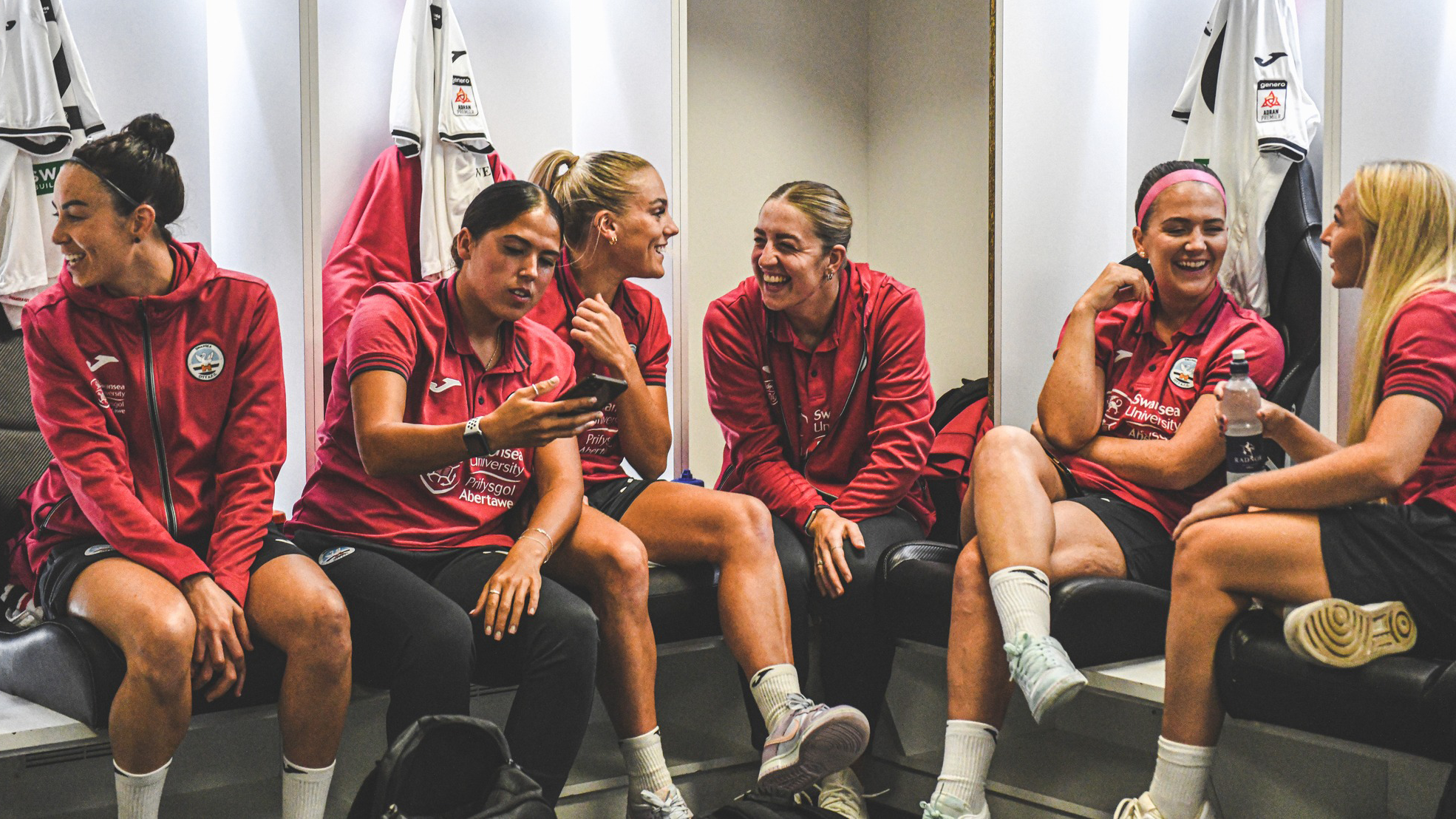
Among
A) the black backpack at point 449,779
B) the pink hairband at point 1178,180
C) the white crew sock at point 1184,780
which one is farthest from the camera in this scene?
the pink hairband at point 1178,180

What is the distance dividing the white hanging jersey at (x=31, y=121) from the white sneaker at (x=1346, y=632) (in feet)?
8.31

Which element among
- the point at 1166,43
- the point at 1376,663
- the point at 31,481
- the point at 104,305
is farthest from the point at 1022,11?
the point at 31,481

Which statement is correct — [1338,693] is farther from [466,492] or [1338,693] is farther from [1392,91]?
[466,492]

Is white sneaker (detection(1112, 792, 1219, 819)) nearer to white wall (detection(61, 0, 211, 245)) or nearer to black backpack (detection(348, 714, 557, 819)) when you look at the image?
black backpack (detection(348, 714, 557, 819))

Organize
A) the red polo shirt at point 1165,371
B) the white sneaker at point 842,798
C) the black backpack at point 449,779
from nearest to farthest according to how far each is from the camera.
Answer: the black backpack at point 449,779 → the white sneaker at point 842,798 → the red polo shirt at point 1165,371

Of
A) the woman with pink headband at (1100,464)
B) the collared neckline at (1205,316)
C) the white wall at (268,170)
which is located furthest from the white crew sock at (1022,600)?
the white wall at (268,170)

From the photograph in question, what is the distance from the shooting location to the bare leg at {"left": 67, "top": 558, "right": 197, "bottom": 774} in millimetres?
1793

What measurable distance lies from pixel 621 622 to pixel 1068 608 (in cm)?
A: 79

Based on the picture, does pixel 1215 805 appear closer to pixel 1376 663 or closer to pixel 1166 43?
pixel 1376 663

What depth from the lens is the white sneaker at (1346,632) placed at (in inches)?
69.9

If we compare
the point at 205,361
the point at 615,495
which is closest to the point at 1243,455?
the point at 615,495

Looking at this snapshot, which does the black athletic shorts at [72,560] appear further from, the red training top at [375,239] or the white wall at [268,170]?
the red training top at [375,239]

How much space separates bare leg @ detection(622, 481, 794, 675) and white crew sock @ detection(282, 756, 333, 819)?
0.78 meters

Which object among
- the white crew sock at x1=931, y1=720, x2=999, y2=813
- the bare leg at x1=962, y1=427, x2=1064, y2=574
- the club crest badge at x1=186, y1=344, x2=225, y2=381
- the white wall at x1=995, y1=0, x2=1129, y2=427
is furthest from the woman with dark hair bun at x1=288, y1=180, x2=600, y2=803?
the white wall at x1=995, y1=0, x2=1129, y2=427
